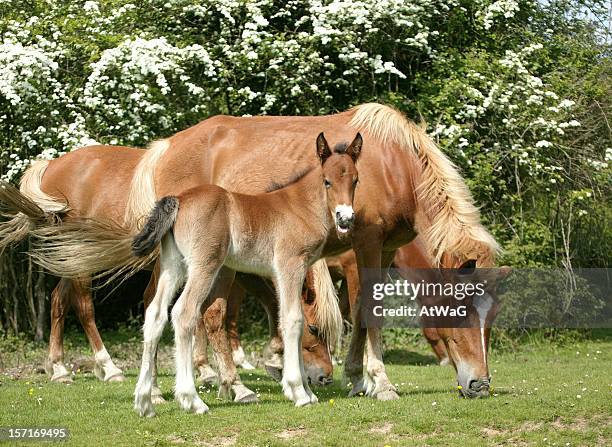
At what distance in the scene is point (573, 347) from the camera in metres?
15.8

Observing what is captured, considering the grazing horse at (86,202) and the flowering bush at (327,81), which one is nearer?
the grazing horse at (86,202)

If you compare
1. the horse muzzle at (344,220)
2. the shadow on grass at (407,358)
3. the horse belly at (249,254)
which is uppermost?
the horse muzzle at (344,220)

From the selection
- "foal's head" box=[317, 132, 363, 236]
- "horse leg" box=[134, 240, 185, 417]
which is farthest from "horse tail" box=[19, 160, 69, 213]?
"foal's head" box=[317, 132, 363, 236]

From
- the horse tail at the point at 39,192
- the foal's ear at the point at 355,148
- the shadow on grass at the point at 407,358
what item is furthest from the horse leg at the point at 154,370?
the shadow on grass at the point at 407,358

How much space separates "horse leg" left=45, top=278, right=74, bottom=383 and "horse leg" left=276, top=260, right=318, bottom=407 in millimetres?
4247

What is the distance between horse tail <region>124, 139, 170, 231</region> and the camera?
9.91 metres

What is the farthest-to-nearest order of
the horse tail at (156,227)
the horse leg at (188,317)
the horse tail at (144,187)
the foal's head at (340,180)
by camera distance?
the horse tail at (144,187) → the foal's head at (340,180) → the horse leg at (188,317) → the horse tail at (156,227)

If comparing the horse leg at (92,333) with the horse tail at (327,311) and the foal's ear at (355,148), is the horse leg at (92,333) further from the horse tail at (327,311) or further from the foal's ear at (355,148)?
the foal's ear at (355,148)

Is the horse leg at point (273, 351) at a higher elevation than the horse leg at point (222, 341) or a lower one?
lower

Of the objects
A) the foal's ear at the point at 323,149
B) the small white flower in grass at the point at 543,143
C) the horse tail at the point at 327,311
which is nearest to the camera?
the foal's ear at the point at 323,149

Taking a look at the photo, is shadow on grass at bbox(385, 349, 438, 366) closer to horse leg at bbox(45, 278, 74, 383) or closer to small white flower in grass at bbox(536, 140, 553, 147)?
small white flower in grass at bbox(536, 140, 553, 147)

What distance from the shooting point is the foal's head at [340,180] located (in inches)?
306

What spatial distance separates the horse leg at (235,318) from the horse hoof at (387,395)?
321cm

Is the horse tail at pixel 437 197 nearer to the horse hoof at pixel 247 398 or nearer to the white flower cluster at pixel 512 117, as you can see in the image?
the horse hoof at pixel 247 398
